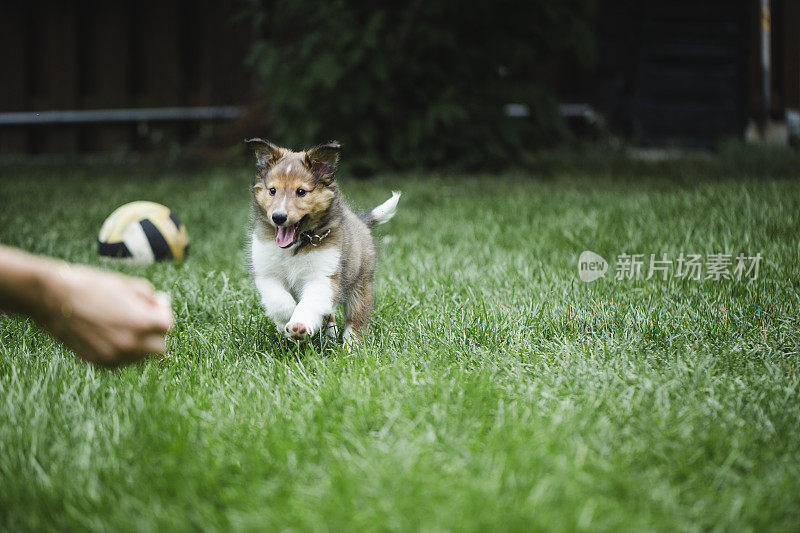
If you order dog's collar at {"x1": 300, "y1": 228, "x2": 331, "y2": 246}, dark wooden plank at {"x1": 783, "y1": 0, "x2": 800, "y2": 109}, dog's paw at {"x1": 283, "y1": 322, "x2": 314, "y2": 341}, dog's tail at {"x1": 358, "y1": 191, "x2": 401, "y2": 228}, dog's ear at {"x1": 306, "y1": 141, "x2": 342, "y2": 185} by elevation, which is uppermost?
dog's ear at {"x1": 306, "y1": 141, "x2": 342, "y2": 185}

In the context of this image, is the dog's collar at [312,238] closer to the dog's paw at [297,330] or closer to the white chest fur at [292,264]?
the white chest fur at [292,264]

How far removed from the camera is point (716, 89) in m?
11.4

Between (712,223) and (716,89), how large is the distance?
25.6 ft

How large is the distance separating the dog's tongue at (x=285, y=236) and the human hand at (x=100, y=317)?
3.47ft

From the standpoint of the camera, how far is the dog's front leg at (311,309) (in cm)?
249

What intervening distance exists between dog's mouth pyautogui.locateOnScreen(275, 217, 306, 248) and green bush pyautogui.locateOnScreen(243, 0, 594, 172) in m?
5.19

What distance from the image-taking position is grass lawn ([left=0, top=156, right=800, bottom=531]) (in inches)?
64.6

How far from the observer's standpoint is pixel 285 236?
262 cm

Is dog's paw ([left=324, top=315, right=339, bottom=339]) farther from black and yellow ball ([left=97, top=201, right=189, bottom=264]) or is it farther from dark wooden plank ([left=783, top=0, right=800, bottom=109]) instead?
dark wooden plank ([left=783, top=0, right=800, bottom=109])

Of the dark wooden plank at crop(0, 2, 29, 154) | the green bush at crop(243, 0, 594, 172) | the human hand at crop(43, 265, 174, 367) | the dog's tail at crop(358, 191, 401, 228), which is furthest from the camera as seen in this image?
the dark wooden plank at crop(0, 2, 29, 154)

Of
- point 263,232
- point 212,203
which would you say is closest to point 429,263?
point 263,232

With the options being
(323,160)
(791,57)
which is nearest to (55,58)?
(323,160)

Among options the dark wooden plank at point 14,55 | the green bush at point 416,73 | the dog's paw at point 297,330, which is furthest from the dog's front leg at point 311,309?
the dark wooden plank at point 14,55

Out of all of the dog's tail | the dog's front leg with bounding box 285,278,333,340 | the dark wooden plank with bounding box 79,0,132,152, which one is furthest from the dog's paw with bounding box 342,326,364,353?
the dark wooden plank with bounding box 79,0,132,152
